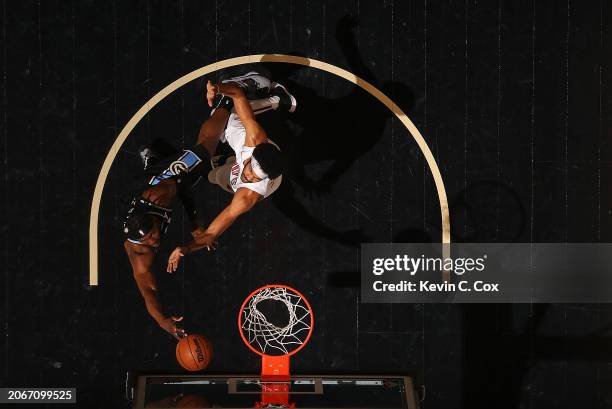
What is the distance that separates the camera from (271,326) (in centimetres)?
724

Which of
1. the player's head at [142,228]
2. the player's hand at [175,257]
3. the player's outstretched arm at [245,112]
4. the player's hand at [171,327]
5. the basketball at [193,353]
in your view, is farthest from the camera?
the player's hand at [171,327]

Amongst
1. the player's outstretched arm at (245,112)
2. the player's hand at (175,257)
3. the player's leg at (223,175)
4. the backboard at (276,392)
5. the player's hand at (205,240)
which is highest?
the player's outstretched arm at (245,112)

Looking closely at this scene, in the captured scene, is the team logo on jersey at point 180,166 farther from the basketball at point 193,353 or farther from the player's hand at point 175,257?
the basketball at point 193,353

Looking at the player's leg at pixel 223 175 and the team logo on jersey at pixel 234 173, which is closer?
the team logo on jersey at pixel 234 173

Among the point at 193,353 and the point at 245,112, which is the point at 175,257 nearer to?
the point at 193,353

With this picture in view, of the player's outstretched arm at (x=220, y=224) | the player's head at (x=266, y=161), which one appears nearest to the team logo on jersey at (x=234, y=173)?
the player's outstretched arm at (x=220, y=224)

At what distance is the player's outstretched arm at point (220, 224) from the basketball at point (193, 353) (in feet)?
2.35

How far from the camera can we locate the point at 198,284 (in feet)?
23.8

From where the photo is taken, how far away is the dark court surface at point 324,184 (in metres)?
7.23

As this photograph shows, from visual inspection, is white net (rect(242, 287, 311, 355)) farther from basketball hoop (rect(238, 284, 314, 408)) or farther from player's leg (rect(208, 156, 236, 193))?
player's leg (rect(208, 156, 236, 193))

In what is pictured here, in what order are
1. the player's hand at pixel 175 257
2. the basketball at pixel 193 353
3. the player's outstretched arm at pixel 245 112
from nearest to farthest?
the player's hand at pixel 175 257, the player's outstretched arm at pixel 245 112, the basketball at pixel 193 353

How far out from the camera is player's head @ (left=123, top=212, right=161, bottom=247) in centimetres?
706

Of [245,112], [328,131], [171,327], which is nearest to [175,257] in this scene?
[171,327]

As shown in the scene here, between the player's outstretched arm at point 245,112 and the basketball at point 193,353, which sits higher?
the player's outstretched arm at point 245,112
